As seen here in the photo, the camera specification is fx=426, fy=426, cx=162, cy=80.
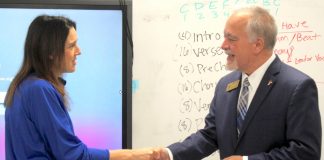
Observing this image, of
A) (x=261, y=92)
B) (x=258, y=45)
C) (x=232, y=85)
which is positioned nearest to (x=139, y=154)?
(x=232, y=85)

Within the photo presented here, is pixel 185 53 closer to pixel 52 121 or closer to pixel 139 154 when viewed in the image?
pixel 139 154

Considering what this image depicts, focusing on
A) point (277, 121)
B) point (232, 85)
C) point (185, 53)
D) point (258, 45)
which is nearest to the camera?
point (277, 121)

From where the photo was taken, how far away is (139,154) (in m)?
2.30

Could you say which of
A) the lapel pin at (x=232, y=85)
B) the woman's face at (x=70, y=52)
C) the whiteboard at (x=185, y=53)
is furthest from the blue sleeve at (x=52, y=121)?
the whiteboard at (x=185, y=53)

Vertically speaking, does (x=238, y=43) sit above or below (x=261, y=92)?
above

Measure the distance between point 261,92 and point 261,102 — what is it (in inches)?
1.9

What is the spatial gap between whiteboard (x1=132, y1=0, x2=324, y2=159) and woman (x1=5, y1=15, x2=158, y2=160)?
1012mm

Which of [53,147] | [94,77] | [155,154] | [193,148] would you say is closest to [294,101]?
[193,148]

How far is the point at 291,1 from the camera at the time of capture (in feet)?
9.98

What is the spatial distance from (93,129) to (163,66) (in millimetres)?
657

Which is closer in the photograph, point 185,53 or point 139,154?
point 139,154

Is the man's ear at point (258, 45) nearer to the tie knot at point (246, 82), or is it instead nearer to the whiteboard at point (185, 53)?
the tie knot at point (246, 82)

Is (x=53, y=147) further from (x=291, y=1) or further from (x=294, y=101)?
(x=291, y=1)

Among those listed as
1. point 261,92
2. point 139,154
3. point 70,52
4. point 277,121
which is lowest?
point 139,154
